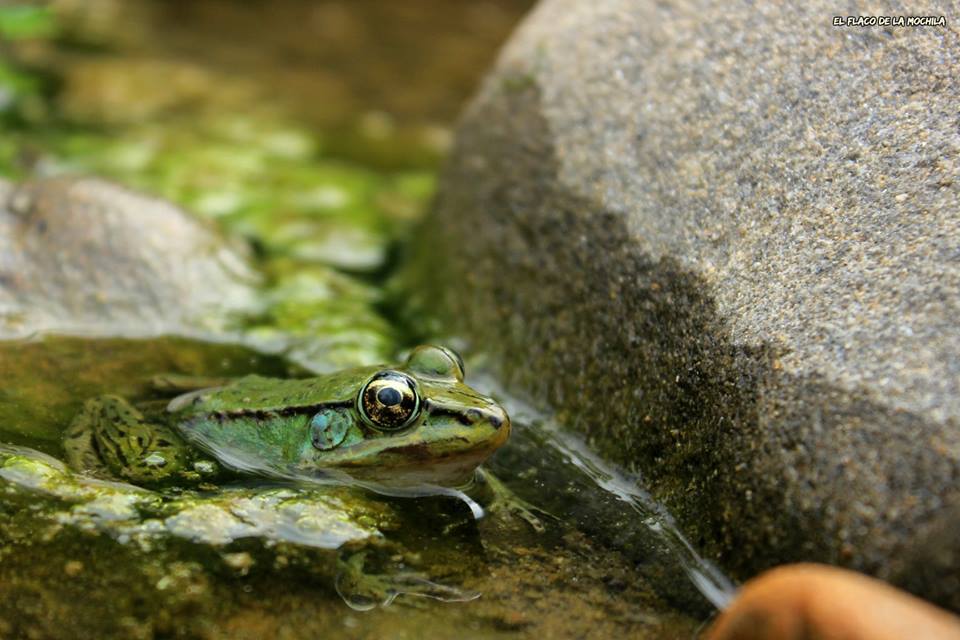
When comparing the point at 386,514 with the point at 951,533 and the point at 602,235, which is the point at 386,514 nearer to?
the point at 602,235

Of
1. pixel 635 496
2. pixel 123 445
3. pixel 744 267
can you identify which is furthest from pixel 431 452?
pixel 744 267

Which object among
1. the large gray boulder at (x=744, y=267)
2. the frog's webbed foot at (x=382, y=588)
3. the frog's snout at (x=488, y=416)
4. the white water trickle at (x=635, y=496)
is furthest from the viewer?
the frog's snout at (x=488, y=416)

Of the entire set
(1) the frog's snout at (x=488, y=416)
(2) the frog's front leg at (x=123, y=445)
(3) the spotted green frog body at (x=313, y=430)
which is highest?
(1) the frog's snout at (x=488, y=416)

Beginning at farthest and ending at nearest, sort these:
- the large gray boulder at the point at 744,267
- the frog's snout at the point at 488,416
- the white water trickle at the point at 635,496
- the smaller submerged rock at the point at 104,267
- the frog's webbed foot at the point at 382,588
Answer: the smaller submerged rock at the point at 104,267, the frog's snout at the point at 488,416, the white water trickle at the point at 635,496, the frog's webbed foot at the point at 382,588, the large gray boulder at the point at 744,267

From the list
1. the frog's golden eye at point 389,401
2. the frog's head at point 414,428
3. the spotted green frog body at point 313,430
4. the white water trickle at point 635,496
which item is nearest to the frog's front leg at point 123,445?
the spotted green frog body at point 313,430

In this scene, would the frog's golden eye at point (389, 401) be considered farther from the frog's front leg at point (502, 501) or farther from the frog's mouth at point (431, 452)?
the frog's front leg at point (502, 501)

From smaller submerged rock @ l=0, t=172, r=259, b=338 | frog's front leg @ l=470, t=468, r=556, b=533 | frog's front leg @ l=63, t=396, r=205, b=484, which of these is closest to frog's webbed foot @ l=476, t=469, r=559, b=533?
frog's front leg @ l=470, t=468, r=556, b=533

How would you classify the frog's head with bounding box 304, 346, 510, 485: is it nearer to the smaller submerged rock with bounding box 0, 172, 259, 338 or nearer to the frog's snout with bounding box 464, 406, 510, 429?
the frog's snout with bounding box 464, 406, 510, 429

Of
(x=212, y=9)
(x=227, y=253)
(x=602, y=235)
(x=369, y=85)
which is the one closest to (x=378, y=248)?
(x=227, y=253)
